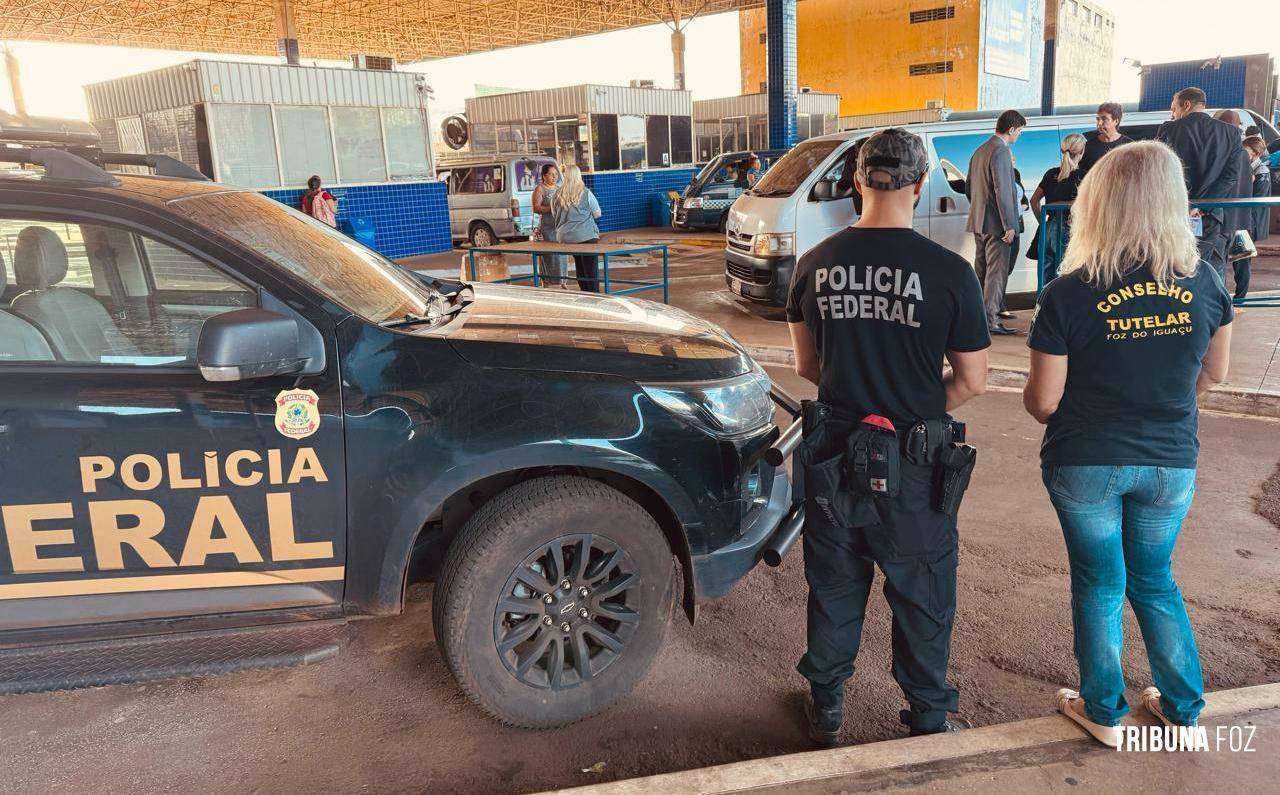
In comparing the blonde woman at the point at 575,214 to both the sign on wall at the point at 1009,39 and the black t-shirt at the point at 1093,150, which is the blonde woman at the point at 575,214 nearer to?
the black t-shirt at the point at 1093,150

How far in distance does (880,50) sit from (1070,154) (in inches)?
1208

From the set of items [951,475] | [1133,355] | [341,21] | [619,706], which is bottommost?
[619,706]

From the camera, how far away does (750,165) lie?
1859 cm

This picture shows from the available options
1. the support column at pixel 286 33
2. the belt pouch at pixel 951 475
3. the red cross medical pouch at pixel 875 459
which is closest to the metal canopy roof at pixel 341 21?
Answer: the support column at pixel 286 33

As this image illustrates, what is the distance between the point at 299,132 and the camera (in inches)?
610

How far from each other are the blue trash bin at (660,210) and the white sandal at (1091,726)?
66.1 feet

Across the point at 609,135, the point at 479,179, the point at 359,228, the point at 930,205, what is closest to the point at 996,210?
the point at 930,205

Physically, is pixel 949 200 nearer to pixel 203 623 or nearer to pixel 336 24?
pixel 203 623

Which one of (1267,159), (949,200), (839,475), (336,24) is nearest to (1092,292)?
(839,475)

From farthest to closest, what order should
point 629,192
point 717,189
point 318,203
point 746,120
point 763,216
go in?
point 746,120
point 629,192
point 717,189
point 318,203
point 763,216

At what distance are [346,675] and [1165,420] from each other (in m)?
2.82

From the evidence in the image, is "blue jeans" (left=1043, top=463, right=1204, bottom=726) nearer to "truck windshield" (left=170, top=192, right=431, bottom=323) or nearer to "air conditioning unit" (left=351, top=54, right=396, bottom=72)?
"truck windshield" (left=170, top=192, right=431, bottom=323)

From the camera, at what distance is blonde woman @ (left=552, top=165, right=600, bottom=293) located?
9812mm

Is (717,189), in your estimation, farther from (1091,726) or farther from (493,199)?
(1091,726)
